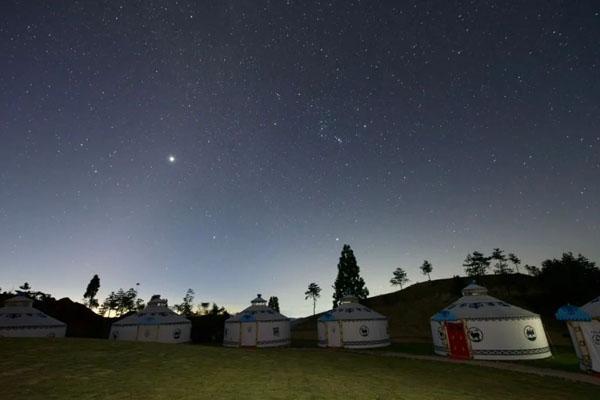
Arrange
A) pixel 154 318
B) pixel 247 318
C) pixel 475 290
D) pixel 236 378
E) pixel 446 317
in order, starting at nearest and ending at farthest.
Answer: pixel 236 378
pixel 446 317
pixel 475 290
pixel 247 318
pixel 154 318

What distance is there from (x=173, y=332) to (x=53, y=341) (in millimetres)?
13110

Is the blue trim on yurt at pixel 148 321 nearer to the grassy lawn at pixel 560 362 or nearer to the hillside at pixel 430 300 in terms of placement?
the hillside at pixel 430 300

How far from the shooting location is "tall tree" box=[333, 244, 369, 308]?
5516 cm

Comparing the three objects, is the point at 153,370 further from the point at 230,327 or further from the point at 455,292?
the point at 455,292

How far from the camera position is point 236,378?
39.0ft

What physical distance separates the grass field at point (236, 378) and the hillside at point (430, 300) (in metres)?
28.3

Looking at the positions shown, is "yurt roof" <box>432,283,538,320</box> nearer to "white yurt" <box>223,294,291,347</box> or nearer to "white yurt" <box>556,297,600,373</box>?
"white yurt" <box>556,297,600,373</box>

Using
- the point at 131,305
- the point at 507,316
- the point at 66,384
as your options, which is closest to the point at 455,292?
the point at 507,316

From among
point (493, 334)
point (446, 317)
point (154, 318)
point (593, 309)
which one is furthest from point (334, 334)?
point (593, 309)

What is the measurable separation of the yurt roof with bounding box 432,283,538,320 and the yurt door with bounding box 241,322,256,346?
17.3 meters

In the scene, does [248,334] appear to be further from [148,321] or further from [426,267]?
[426,267]

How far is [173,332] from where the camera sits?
31.9m

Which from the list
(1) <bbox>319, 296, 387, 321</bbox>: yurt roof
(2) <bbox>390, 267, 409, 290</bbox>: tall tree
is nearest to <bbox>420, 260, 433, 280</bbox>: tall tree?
(2) <bbox>390, 267, 409, 290</bbox>: tall tree

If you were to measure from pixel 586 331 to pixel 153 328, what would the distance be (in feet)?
113
